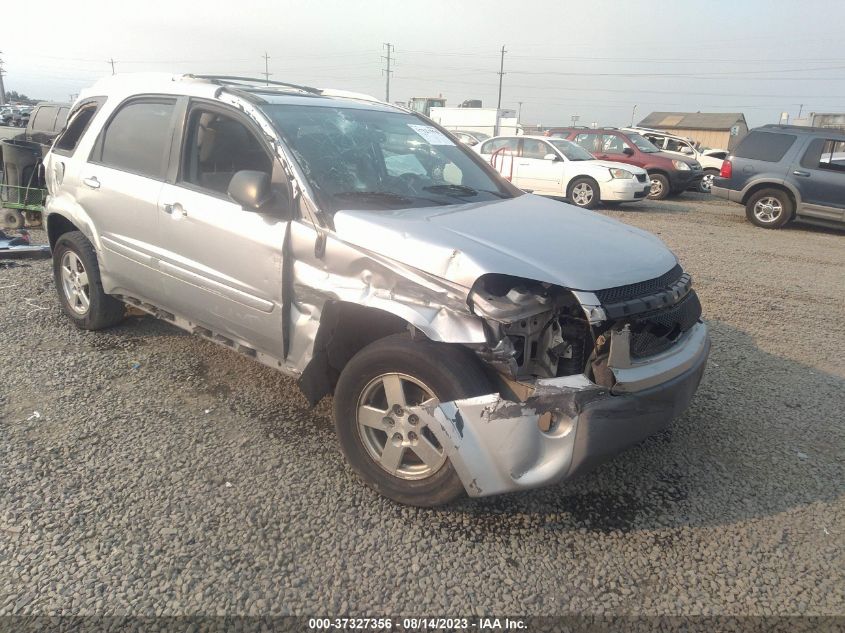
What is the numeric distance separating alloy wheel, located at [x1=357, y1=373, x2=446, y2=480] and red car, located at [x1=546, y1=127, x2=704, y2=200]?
13.9 m

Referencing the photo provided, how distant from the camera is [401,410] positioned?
275 centimetres

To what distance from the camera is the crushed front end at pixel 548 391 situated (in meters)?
2.43

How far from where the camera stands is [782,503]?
3.02 m

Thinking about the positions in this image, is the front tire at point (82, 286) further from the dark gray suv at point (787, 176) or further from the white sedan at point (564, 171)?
the dark gray suv at point (787, 176)

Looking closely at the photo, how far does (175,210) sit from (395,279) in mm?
1696

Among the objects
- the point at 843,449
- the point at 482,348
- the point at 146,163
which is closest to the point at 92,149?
the point at 146,163

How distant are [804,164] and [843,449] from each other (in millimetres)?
9769

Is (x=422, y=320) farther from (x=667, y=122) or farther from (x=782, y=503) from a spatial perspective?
(x=667, y=122)

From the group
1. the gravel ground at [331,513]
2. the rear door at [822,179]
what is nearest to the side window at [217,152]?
the gravel ground at [331,513]

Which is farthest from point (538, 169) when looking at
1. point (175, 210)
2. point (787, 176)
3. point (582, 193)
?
point (175, 210)

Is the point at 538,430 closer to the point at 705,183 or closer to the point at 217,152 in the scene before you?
the point at 217,152

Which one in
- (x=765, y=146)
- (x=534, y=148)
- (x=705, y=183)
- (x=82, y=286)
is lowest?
(x=705, y=183)

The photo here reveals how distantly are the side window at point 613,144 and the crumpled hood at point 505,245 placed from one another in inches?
515

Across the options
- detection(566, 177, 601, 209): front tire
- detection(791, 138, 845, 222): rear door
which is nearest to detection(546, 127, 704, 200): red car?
detection(566, 177, 601, 209): front tire
